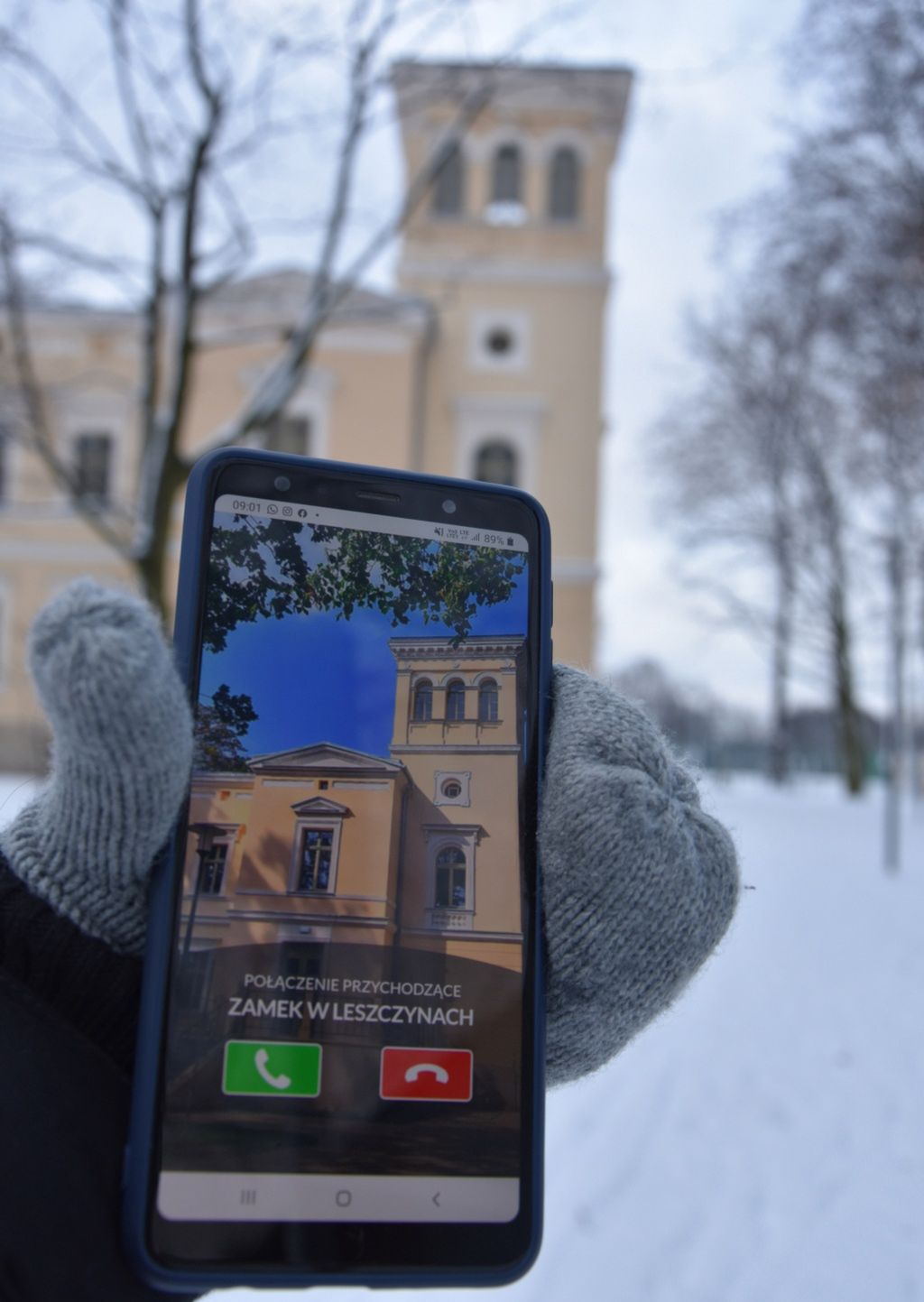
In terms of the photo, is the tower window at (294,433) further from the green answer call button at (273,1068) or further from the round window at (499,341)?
the green answer call button at (273,1068)

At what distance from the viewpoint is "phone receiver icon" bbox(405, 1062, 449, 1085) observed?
97 centimetres

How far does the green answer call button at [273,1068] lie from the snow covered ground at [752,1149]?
38 centimetres

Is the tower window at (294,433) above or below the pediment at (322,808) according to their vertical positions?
above

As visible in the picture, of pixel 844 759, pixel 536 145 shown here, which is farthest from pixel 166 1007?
pixel 844 759

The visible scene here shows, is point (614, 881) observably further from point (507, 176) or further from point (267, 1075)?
point (507, 176)

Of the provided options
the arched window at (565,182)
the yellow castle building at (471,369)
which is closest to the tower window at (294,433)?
the yellow castle building at (471,369)

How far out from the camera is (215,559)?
104cm

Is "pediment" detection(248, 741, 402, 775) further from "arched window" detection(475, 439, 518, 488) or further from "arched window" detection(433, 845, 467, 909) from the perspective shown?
"arched window" detection(475, 439, 518, 488)

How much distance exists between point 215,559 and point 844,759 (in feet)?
82.4

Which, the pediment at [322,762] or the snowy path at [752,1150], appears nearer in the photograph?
the pediment at [322,762]

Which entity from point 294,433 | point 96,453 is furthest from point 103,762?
point 96,453

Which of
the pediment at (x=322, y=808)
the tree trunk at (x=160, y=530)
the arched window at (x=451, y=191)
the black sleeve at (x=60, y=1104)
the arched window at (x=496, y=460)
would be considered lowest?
the black sleeve at (x=60, y=1104)

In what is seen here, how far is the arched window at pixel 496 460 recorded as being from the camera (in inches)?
794

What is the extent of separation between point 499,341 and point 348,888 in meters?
20.7
